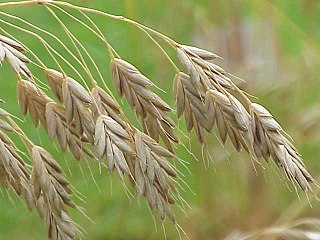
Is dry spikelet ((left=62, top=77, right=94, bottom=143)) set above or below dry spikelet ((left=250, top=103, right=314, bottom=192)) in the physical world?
below

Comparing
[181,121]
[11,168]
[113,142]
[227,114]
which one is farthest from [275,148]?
[181,121]

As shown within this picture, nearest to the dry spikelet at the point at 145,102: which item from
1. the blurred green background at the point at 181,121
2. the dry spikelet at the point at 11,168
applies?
the dry spikelet at the point at 11,168

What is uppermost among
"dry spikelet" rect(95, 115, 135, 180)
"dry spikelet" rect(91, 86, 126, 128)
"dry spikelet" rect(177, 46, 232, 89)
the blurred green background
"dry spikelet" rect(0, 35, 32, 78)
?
"dry spikelet" rect(177, 46, 232, 89)

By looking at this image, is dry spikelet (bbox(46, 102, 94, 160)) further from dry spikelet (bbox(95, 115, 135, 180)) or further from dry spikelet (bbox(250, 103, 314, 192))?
dry spikelet (bbox(250, 103, 314, 192))

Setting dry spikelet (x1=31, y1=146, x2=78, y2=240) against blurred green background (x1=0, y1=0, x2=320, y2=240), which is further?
blurred green background (x1=0, y1=0, x2=320, y2=240)

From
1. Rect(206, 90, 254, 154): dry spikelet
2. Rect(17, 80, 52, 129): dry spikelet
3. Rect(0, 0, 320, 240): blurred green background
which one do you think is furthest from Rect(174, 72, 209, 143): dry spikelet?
Rect(0, 0, 320, 240): blurred green background

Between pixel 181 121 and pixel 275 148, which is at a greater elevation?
pixel 275 148

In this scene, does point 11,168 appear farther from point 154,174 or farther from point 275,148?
point 275,148

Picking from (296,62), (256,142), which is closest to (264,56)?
(296,62)
